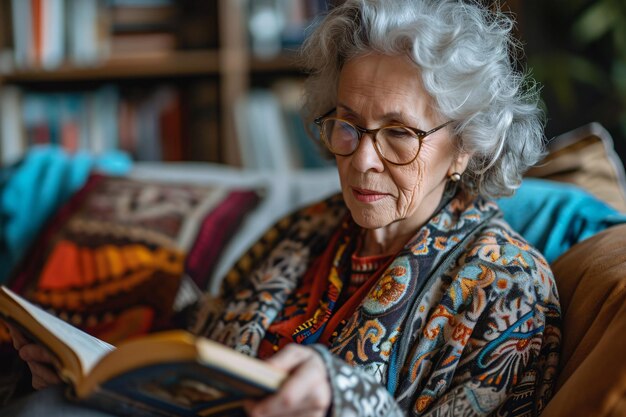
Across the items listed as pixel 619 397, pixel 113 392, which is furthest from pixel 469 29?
pixel 113 392

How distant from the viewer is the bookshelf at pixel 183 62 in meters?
2.57

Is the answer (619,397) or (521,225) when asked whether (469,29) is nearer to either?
(521,225)

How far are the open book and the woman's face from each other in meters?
0.42

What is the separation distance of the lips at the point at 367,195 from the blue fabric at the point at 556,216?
14.3 inches

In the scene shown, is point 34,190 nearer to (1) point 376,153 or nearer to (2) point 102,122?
(2) point 102,122

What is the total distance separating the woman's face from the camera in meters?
1.06

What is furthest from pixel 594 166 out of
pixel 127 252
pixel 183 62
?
pixel 183 62

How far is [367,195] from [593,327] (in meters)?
0.38

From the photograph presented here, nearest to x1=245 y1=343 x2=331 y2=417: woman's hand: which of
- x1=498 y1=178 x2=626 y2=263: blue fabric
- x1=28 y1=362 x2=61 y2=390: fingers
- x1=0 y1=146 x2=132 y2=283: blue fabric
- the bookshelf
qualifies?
x1=28 y1=362 x2=61 y2=390: fingers

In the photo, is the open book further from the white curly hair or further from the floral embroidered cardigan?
the white curly hair

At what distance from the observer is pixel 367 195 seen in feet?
3.66

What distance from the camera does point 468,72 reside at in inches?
42.2

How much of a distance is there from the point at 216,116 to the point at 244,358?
6.76 ft

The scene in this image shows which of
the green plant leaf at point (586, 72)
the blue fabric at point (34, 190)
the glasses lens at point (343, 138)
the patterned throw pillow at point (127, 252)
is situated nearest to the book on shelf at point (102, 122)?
the blue fabric at point (34, 190)
